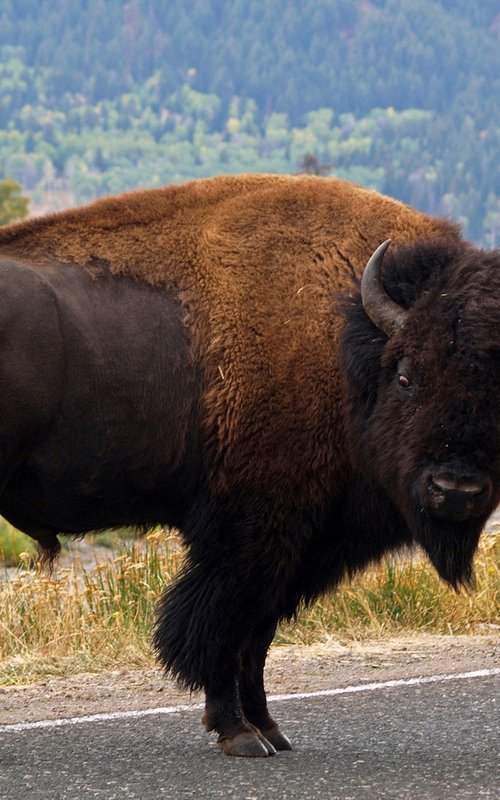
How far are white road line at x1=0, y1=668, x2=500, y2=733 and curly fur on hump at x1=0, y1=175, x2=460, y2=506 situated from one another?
48.1 inches

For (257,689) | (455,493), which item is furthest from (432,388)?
(257,689)

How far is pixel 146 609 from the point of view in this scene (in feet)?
24.4

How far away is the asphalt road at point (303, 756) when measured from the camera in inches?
172

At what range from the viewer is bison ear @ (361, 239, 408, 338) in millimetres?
4844

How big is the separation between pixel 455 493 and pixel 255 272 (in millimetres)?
1309

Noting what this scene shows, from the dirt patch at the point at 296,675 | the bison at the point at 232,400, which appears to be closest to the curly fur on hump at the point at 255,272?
the bison at the point at 232,400

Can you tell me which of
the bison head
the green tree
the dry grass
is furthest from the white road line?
the green tree

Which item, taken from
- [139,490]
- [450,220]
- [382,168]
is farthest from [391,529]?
[382,168]

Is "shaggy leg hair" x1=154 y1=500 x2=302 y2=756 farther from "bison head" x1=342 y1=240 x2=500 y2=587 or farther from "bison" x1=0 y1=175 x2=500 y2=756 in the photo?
"bison head" x1=342 y1=240 x2=500 y2=587

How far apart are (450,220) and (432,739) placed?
2.17 metres

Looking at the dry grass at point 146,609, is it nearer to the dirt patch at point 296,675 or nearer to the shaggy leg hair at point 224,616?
the dirt patch at point 296,675

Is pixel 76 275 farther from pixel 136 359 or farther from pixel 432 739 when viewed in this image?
pixel 432 739

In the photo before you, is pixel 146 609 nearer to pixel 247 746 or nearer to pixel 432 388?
pixel 247 746

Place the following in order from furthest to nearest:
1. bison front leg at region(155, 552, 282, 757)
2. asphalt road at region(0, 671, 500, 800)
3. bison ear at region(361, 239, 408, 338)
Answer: bison front leg at region(155, 552, 282, 757), bison ear at region(361, 239, 408, 338), asphalt road at region(0, 671, 500, 800)
